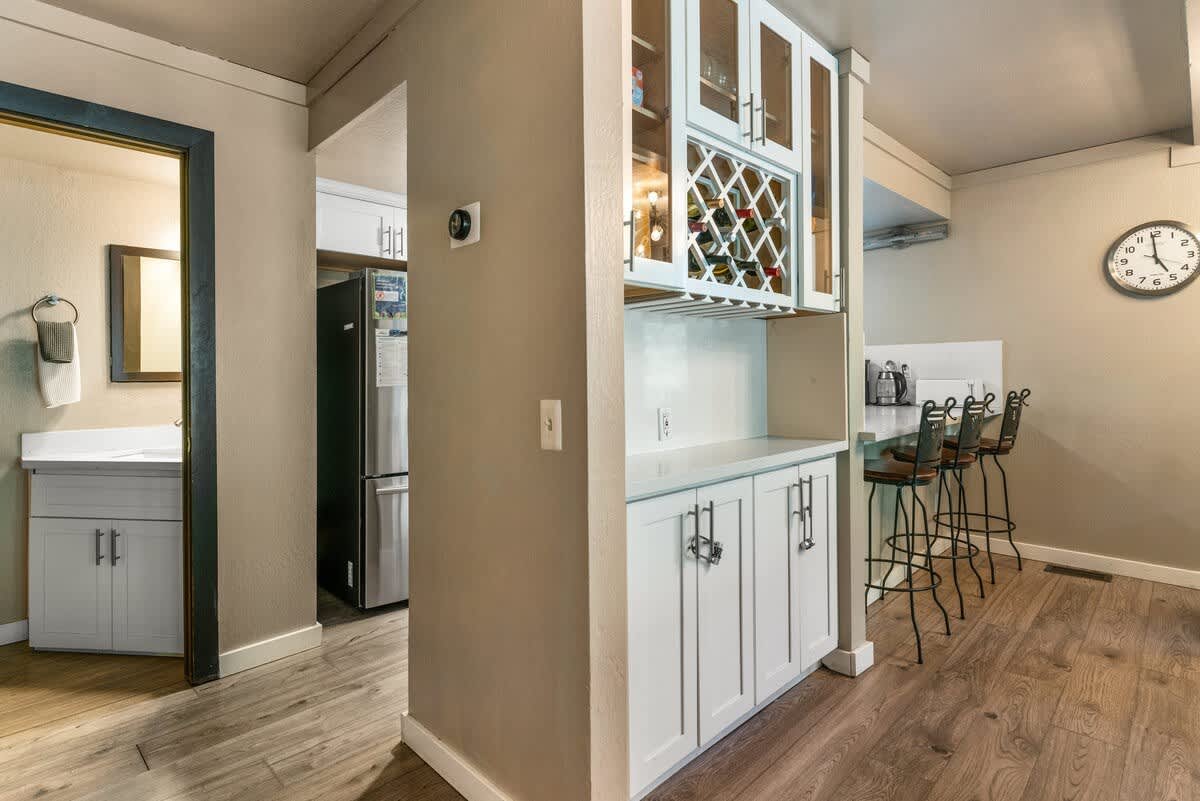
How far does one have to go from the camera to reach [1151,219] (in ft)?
11.4

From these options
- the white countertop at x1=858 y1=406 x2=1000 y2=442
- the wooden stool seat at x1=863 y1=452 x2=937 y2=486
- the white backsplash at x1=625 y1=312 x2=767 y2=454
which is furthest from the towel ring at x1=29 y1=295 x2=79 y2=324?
the wooden stool seat at x1=863 y1=452 x2=937 y2=486

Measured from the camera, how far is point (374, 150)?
275 cm

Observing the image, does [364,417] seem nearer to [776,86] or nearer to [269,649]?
[269,649]

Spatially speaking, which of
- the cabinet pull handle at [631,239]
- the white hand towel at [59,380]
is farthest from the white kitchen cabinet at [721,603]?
the white hand towel at [59,380]

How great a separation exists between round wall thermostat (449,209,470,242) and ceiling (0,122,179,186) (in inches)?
64.7

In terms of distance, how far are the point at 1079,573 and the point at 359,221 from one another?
4539 mm

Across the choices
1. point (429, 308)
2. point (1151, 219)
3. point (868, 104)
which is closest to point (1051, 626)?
point (1151, 219)

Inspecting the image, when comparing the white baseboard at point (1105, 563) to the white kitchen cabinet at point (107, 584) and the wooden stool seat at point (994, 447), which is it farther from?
the white kitchen cabinet at point (107, 584)

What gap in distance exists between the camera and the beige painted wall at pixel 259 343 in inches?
95.2

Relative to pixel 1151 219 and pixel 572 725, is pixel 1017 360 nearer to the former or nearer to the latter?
pixel 1151 219

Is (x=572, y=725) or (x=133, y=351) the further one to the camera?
(x=133, y=351)

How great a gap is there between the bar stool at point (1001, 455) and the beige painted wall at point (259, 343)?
334 cm

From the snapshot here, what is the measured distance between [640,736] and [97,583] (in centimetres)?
244

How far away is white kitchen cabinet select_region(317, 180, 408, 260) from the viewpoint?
10.5ft
